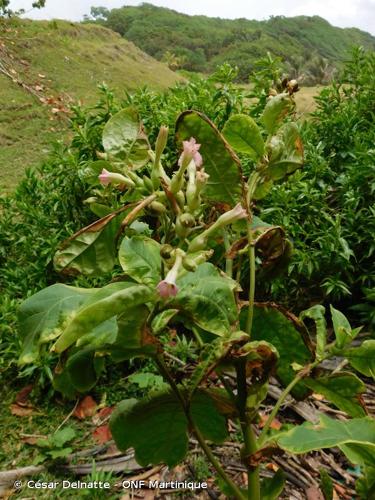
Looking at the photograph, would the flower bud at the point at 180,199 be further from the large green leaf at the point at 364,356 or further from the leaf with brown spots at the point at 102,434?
the leaf with brown spots at the point at 102,434

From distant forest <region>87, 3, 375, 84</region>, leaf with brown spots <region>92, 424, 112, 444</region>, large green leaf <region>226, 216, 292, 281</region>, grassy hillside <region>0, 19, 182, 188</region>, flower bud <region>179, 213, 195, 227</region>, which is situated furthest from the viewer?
distant forest <region>87, 3, 375, 84</region>

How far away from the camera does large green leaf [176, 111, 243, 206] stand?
2.73ft

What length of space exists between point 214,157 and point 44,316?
1.36ft

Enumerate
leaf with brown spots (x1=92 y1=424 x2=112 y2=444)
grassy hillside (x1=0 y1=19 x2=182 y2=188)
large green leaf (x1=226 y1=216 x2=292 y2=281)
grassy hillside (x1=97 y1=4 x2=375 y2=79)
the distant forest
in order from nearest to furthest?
large green leaf (x1=226 y1=216 x2=292 y2=281), leaf with brown spots (x1=92 y1=424 x2=112 y2=444), grassy hillside (x1=0 y1=19 x2=182 y2=188), the distant forest, grassy hillside (x1=97 y1=4 x2=375 y2=79)

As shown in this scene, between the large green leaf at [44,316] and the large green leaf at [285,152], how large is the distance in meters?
0.45

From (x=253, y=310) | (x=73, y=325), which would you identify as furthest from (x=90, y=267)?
(x=253, y=310)

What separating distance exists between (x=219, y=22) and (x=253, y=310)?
1584 inches

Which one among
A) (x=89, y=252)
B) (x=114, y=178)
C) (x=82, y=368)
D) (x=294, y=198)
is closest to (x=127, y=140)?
(x=114, y=178)

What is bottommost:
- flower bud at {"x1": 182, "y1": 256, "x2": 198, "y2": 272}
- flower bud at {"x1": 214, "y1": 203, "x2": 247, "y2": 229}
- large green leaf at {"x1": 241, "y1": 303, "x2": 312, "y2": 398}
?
large green leaf at {"x1": 241, "y1": 303, "x2": 312, "y2": 398}

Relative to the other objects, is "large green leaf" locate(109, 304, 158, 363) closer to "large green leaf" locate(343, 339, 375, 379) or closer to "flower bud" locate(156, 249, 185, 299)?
"flower bud" locate(156, 249, 185, 299)

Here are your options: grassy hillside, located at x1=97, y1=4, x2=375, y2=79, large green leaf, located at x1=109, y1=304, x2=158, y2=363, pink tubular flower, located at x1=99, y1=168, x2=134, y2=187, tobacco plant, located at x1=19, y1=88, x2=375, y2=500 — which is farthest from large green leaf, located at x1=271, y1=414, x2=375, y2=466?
grassy hillside, located at x1=97, y1=4, x2=375, y2=79

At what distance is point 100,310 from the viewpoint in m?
0.60

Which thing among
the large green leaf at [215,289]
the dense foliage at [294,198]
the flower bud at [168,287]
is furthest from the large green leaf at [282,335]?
the dense foliage at [294,198]

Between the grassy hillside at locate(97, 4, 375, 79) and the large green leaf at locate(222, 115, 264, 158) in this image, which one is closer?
the large green leaf at locate(222, 115, 264, 158)
